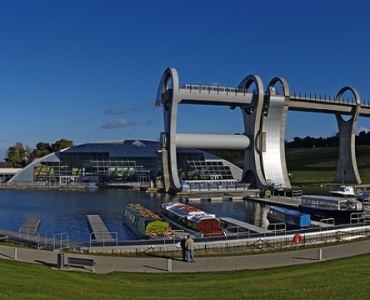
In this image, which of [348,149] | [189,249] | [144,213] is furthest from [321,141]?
[189,249]

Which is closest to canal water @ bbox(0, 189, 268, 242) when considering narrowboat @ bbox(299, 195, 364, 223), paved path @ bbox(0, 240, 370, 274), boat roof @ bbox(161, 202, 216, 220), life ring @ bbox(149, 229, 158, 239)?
life ring @ bbox(149, 229, 158, 239)

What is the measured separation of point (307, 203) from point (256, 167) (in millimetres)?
28201

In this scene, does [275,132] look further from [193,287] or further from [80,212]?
[193,287]

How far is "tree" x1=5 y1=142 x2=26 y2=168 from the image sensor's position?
122 metres

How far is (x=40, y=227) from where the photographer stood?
32688mm

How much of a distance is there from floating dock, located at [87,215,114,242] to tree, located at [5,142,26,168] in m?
93.5

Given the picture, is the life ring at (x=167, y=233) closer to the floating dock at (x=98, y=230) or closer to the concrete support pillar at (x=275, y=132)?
the floating dock at (x=98, y=230)

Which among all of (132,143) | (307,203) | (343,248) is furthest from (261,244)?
(132,143)

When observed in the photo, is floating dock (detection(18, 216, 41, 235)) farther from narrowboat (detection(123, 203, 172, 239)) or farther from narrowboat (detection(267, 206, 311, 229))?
narrowboat (detection(267, 206, 311, 229))

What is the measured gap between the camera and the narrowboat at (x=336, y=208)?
117ft

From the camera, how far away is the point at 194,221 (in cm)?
2986

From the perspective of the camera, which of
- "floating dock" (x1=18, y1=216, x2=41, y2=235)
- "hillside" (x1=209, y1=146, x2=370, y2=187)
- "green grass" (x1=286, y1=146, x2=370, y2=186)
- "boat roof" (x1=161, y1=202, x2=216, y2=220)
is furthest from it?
"hillside" (x1=209, y1=146, x2=370, y2=187)

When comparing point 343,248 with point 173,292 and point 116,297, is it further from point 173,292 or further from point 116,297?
point 116,297

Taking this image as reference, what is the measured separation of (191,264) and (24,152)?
121218mm
